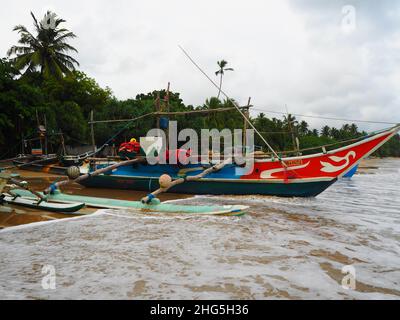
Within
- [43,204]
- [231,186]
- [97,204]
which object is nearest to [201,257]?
[97,204]

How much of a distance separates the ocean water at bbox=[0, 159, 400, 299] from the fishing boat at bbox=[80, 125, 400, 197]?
2.30m

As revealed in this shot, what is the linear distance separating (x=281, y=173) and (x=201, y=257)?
18.8 ft

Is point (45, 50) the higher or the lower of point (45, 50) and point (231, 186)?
the higher

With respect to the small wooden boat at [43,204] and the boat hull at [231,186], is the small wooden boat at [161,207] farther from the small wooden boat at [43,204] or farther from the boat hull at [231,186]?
the boat hull at [231,186]

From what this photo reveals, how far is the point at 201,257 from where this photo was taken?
410 centimetres

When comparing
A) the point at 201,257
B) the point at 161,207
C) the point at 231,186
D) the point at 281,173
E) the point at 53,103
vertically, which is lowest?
the point at 201,257

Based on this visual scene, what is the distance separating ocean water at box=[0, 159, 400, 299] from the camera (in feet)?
10.3

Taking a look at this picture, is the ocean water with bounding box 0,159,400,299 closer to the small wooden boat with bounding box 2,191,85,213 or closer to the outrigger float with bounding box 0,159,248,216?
the outrigger float with bounding box 0,159,248,216

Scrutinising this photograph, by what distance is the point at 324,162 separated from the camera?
908 centimetres

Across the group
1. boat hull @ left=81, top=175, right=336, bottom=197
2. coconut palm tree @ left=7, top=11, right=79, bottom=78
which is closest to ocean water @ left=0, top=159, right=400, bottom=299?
boat hull @ left=81, top=175, right=336, bottom=197

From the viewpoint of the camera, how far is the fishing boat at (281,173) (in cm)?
891

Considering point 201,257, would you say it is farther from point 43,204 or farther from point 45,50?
point 45,50

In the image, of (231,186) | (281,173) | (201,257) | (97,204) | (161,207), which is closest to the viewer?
(201,257)
